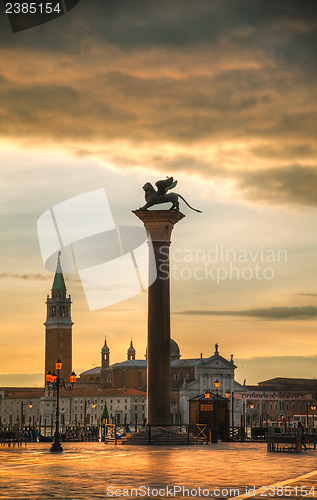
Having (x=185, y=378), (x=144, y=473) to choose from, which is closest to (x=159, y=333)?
(x=144, y=473)

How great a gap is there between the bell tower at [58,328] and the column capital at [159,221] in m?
145

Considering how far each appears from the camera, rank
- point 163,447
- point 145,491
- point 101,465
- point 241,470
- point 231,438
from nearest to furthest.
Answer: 1. point 145,491
2. point 241,470
3. point 101,465
4. point 163,447
5. point 231,438

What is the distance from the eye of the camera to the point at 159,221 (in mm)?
36781

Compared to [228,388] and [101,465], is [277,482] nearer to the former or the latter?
[101,465]

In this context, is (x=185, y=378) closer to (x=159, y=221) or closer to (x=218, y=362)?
(x=218, y=362)

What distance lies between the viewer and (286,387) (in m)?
182

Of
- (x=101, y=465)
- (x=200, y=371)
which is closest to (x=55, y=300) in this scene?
(x=200, y=371)

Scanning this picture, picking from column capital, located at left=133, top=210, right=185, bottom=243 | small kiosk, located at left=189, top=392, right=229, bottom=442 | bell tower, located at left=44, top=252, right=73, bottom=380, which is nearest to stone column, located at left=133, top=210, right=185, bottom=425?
column capital, located at left=133, top=210, right=185, bottom=243

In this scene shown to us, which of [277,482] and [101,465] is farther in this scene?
[101,465]

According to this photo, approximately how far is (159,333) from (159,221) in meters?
4.89

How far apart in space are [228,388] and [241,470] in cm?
15178

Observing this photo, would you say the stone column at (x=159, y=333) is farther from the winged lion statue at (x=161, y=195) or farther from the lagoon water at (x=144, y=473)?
the lagoon water at (x=144, y=473)

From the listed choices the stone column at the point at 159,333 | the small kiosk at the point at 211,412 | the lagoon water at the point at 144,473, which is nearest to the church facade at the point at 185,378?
the small kiosk at the point at 211,412

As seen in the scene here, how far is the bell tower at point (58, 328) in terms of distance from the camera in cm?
18312
